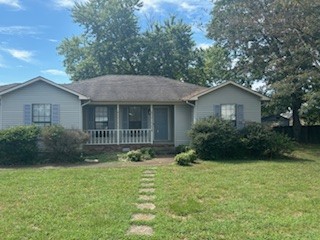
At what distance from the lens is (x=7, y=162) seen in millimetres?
14938

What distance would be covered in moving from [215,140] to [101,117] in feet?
25.3

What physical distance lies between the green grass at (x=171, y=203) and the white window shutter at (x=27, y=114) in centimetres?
599

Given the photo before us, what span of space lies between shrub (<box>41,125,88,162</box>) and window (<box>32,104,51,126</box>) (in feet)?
7.28

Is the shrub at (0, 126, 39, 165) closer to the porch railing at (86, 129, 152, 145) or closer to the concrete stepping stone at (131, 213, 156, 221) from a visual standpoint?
the porch railing at (86, 129, 152, 145)

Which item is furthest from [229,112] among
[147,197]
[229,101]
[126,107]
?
[147,197]

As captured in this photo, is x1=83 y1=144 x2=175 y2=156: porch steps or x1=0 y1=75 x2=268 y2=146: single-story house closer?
x1=0 y1=75 x2=268 y2=146: single-story house

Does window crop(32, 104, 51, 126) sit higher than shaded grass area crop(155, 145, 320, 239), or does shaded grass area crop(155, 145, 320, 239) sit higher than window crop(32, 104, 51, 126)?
window crop(32, 104, 51, 126)

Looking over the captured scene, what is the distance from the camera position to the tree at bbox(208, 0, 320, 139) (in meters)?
19.4

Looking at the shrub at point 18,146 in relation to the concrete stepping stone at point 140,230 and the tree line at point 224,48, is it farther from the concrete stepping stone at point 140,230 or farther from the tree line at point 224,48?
the tree line at point 224,48

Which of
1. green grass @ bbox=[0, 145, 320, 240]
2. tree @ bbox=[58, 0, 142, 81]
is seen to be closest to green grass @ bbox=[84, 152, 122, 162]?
green grass @ bbox=[0, 145, 320, 240]

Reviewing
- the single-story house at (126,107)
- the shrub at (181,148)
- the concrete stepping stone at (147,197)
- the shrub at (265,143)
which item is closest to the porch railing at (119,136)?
the single-story house at (126,107)

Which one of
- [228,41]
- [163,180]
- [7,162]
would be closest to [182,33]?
[228,41]

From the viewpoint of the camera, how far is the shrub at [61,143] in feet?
50.8

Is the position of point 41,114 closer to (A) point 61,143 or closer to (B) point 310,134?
(A) point 61,143
